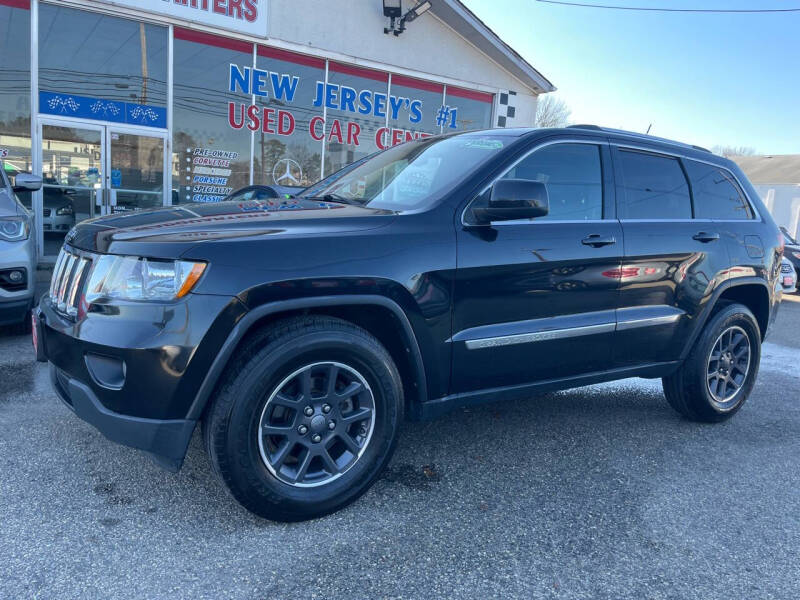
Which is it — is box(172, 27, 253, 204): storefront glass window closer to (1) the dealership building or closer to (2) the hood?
(1) the dealership building

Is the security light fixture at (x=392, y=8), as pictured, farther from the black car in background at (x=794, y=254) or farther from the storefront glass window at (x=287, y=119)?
the black car in background at (x=794, y=254)

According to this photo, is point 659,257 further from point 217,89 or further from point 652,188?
point 217,89

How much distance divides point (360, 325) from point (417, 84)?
1053 centimetres

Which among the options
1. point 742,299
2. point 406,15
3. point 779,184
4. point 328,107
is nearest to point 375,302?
point 742,299

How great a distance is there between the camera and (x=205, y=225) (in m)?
2.53

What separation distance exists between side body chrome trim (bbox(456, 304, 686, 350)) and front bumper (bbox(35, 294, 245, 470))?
1.10 m

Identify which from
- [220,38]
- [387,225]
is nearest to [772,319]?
[387,225]

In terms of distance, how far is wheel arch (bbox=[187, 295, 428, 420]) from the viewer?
232 centimetres

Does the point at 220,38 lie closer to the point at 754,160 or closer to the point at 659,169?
the point at 659,169

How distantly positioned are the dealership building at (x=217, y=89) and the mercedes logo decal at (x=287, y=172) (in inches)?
1.1

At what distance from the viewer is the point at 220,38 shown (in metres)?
10.1

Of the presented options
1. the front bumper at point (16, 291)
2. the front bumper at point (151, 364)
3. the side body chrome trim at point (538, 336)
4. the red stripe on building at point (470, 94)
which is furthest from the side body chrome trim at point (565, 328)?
the red stripe on building at point (470, 94)

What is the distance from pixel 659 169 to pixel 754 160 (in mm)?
32492

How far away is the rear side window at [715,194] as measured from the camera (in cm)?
391
